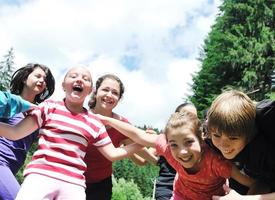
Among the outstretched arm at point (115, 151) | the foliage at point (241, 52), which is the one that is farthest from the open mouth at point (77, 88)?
the foliage at point (241, 52)

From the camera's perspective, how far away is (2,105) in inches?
134

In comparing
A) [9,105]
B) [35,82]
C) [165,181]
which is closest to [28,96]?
[35,82]

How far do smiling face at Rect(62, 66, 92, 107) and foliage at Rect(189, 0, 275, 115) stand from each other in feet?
75.1

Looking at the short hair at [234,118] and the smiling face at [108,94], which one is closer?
the short hair at [234,118]

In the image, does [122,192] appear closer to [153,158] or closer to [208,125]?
[153,158]

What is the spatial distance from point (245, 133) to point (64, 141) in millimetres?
1487

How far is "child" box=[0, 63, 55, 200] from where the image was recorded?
140 inches

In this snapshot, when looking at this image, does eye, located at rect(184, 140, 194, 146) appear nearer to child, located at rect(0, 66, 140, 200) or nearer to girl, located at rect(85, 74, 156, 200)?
child, located at rect(0, 66, 140, 200)

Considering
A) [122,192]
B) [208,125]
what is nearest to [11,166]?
[208,125]

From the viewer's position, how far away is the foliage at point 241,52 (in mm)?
27391

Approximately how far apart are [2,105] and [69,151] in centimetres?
67

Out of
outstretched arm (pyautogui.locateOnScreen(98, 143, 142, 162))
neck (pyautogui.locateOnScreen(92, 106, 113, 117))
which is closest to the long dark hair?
neck (pyautogui.locateOnScreen(92, 106, 113, 117))

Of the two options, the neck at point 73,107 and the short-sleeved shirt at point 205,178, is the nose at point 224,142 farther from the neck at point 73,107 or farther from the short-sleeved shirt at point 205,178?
the neck at point 73,107

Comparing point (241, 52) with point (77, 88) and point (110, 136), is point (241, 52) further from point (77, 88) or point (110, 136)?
point (77, 88)
